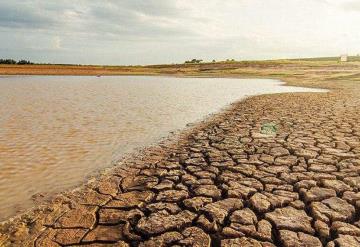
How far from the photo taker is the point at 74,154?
621cm

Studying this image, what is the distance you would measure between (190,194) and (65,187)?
1739mm

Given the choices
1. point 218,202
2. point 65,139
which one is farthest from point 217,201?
point 65,139

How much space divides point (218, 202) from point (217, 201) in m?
0.04

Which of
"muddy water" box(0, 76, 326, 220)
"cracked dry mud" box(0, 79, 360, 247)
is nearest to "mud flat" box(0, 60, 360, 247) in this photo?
"cracked dry mud" box(0, 79, 360, 247)

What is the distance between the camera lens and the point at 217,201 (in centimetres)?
382

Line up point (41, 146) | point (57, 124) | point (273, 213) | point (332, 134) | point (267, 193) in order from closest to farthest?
point (273, 213) → point (267, 193) → point (41, 146) → point (332, 134) → point (57, 124)

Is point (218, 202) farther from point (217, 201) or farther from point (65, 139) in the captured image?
point (65, 139)

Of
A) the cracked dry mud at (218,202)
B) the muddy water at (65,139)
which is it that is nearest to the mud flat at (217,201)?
the cracked dry mud at (218,202)

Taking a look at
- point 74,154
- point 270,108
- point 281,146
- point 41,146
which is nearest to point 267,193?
point 281,146

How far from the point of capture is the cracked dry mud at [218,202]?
3119 millimetres

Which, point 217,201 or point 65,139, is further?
point 65,139

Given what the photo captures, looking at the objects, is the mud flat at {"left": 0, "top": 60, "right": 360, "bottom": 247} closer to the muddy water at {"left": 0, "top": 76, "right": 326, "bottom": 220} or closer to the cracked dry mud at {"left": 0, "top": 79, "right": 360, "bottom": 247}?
the cracked dry mud at {"left": 0, "top": 79, "right": 360, "bottom": 247}

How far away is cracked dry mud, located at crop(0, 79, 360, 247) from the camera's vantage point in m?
3.12

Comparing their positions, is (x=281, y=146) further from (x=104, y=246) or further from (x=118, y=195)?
(x=104, y=246)
